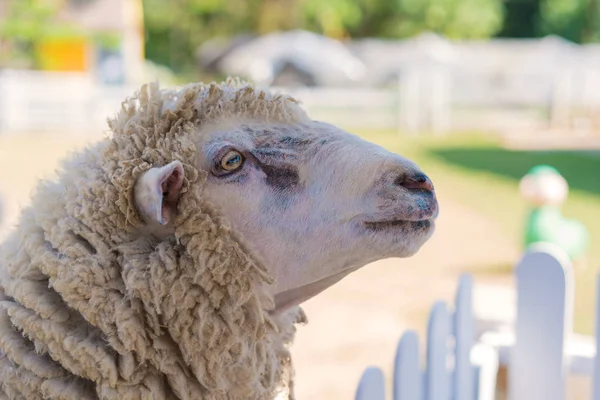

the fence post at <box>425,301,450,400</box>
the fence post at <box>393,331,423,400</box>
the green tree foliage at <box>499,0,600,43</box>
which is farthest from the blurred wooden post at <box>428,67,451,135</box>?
the green tree foliage at <box>499,0,600,43</box>

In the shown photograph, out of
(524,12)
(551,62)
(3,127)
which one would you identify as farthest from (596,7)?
(3,127)

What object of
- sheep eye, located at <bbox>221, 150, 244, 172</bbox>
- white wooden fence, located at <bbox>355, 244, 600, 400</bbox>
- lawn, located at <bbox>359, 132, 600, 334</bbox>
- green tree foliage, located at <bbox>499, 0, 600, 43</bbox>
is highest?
green tree foliage, located at <bbox>499, 0, 600, 43</bbox>

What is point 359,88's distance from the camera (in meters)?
26.9

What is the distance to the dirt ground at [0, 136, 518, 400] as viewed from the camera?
4.09 metres

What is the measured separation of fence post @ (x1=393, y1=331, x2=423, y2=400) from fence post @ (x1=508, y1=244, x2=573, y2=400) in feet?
2.01

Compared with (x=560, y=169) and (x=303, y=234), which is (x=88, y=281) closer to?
(x=303, y=234)

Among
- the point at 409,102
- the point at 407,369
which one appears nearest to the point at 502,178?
the point at 409,102

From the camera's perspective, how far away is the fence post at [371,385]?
1678 mm

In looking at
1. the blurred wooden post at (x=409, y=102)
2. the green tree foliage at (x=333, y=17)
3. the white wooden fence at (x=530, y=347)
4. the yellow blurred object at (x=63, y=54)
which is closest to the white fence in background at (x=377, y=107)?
the blurred wooden post at (x=409, y=102)

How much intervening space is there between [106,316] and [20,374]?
0.19 metres

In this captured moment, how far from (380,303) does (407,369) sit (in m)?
3.56

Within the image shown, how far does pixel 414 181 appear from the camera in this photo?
1379mm

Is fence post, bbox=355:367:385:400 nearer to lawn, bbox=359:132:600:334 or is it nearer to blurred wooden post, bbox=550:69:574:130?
lawn, bbox=359:132:600:334

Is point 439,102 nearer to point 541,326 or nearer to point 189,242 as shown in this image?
point 541,326
